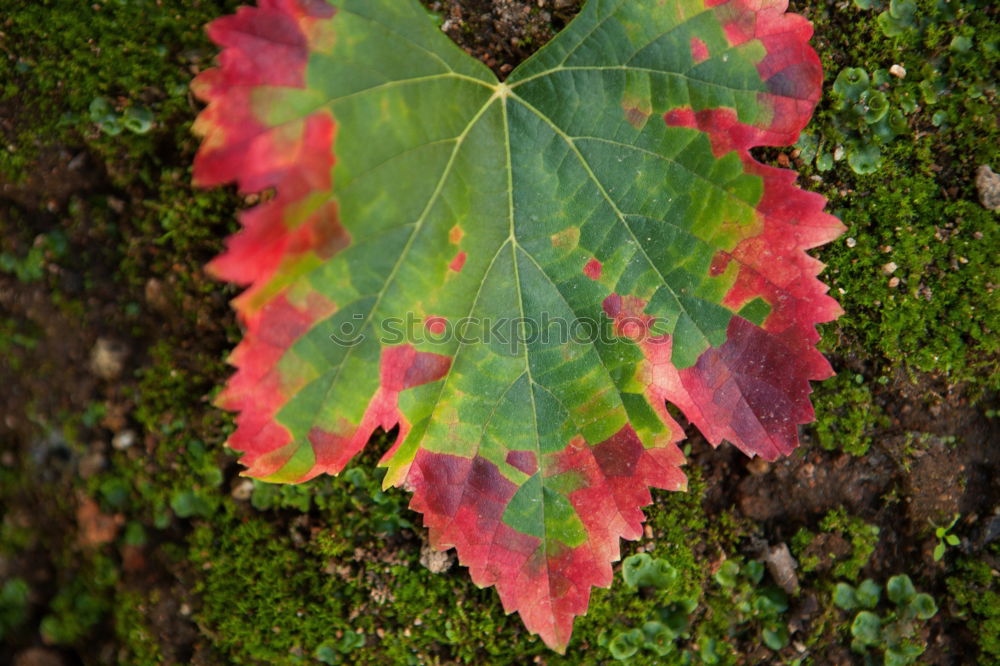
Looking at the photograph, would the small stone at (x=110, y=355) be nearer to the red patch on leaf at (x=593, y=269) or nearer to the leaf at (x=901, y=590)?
the red patch on leaf at (x=593, y=269)

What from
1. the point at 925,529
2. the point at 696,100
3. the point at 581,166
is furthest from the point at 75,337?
the point at 925,529

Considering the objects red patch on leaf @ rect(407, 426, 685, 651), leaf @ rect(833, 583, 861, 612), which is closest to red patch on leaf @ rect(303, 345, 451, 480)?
red patch on leaf @ rect(407, 426, 685, 651)

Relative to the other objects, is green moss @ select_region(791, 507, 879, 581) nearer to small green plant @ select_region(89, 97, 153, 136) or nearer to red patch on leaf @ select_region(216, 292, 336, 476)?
red patch on leaf @ select_region(216, 292, 336, 476)

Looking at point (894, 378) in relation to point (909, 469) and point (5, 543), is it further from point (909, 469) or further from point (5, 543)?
point (5, 543)

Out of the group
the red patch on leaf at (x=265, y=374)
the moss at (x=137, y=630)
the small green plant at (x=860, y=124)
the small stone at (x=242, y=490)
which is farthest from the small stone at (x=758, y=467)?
the moss at (x=137, y=630)

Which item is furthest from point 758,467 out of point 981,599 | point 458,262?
point 458,262

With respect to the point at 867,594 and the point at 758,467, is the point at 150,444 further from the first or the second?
the point at 867,594
